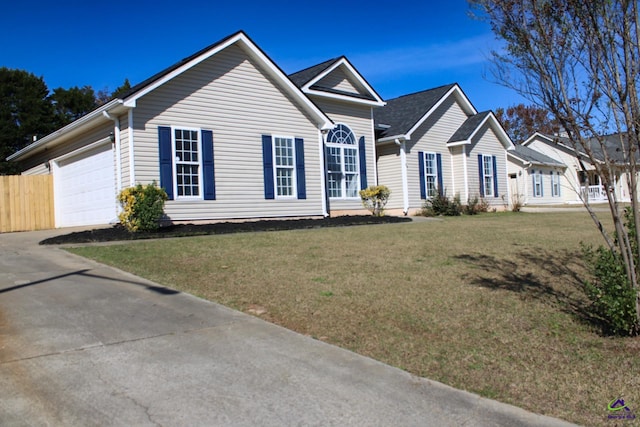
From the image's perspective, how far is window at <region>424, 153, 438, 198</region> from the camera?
2305 centimetres

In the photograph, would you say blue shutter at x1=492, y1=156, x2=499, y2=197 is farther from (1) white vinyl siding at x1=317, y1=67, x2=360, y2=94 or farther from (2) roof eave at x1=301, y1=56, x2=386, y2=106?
(1) white vinyl siding at x1=317, y1=67, x2=360, y2=94

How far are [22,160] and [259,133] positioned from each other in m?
12.5

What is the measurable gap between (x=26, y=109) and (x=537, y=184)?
34.9 metres

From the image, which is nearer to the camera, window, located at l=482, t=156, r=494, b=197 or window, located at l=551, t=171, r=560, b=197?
window, located at l=482, t=156, r=494, b=197

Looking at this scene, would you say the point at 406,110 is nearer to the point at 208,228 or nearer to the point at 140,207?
the point at 208,228

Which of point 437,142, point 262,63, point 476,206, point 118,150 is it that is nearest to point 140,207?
point 118,150

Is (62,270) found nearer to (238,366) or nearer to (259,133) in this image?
(238,366)

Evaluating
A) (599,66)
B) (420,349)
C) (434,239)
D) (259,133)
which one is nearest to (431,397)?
(420,349)

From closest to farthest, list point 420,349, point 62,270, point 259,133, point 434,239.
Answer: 1. point 420,349
2. point 62,270
3. point 434,239
4. point 259,133

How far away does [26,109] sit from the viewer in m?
36.1

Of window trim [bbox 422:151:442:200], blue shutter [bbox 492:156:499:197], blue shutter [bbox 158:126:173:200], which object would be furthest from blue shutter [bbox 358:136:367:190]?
blue shutter [bbox 492:156:499:197]

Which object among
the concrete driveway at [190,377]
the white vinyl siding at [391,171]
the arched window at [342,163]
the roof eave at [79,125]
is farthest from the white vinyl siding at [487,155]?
the concrete driveway at [190,377]

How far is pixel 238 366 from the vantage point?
4.52 m

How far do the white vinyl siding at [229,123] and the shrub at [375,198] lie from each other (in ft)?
9.49
